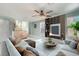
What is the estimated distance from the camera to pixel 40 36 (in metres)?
2.12

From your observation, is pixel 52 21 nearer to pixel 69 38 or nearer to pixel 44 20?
pixel 44 20

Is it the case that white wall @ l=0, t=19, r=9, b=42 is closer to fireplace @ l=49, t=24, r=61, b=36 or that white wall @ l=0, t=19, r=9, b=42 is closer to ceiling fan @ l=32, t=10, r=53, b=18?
ceiling fan @ l=32, t=10, r=53, b=18

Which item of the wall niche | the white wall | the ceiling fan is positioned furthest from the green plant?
the white wall

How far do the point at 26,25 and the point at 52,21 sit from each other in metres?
0.40

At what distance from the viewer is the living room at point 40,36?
6.74 feet

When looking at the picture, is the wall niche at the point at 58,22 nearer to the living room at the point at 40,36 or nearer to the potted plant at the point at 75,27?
the living room at the point at 40,36

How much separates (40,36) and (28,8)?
46cm

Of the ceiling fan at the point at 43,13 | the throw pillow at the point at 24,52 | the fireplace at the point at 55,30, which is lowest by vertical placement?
the throw pillow at the point at 24,52

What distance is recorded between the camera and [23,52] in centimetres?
207

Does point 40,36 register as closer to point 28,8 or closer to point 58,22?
point 58,22

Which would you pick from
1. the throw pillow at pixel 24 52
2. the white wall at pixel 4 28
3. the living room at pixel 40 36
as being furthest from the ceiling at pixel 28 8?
the throw pillow at pixel 24 52

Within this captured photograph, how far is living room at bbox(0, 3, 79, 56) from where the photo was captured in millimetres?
2055

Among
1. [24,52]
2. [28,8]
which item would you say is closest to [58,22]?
[28,8]

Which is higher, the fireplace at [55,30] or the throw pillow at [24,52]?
the fireplace at [55,30]
